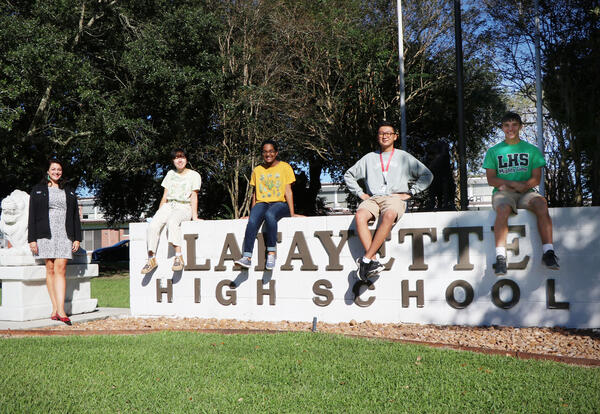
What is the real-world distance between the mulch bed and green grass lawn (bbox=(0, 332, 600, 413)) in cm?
45

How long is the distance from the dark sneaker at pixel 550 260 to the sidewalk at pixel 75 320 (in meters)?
5.73

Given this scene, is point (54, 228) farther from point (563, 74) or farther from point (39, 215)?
point (563, 74)

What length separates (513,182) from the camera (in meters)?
6.11

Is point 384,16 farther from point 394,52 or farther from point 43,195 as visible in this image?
point 43,195

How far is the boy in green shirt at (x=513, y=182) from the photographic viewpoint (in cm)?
602

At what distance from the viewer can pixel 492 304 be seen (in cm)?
629

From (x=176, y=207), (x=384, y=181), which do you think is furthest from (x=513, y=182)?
(x=176, y=207)

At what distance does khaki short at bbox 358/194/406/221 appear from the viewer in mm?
6492

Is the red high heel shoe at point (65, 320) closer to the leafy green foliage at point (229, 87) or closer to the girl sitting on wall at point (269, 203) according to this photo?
the girl sitting on wall at point (269, 203)

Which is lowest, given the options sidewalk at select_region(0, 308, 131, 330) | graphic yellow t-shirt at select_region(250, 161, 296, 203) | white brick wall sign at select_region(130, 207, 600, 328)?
sidewalk at select_region(0, 308, 131, 330)

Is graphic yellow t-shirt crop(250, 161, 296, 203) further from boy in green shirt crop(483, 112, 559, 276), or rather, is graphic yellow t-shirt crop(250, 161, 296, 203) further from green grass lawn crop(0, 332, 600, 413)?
boy in green shirt crop(483, 112, 559, 276)

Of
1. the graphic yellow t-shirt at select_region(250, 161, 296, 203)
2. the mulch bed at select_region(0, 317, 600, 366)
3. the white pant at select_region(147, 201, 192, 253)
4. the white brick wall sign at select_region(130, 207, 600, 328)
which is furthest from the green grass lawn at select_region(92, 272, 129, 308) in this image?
the graphic yellow t-shirt at select_region(250, 161, 296, 203)

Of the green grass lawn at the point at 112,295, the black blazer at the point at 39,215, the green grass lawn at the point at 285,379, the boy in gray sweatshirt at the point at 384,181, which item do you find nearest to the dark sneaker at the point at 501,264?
the boy in gray sweatshirt at the point at 384,181

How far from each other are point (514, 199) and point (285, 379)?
Result: 3566mm
